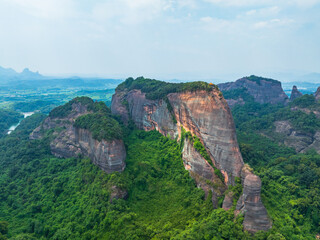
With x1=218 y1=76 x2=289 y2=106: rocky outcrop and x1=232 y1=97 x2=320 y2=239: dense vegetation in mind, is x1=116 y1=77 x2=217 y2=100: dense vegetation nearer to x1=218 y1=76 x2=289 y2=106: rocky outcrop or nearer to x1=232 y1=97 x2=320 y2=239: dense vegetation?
x1=232 y1=97 x2=320 y2=239: dense vegetation

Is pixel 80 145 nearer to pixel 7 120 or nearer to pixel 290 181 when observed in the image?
pixel 290 181

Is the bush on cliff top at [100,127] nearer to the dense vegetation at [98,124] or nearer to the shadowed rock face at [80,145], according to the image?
the dense vegetation at [98,124]

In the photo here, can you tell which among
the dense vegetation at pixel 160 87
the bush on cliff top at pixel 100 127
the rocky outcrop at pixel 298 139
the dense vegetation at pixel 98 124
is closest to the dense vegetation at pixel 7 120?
the dense vegetation at pixel 98 124

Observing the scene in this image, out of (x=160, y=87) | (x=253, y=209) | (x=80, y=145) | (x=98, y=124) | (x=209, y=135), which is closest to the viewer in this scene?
(x=253, y=209)

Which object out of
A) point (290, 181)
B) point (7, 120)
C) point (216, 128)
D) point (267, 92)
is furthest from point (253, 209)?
point (7, 120)

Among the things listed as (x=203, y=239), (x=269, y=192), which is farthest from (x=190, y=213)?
(x=269, y=192)
